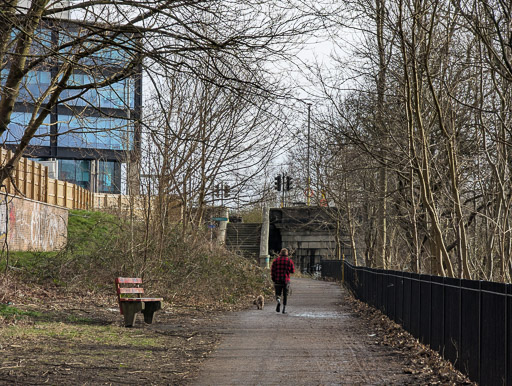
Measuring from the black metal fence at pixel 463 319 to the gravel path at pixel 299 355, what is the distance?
0.71 metres

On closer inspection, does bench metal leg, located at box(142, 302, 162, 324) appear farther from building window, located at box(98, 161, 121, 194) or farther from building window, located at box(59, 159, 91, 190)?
building window, located at box(59, 159, 91, 190)

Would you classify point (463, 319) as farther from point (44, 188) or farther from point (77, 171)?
point (77, 171)

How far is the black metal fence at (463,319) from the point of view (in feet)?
24.4

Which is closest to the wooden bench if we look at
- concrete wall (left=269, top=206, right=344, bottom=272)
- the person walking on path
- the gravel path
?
the gravel path

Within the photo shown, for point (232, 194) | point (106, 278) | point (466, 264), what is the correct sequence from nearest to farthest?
point (466, 264) < point (106, 278) < point (232, 194)

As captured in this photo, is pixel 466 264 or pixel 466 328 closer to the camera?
pixel 466 328

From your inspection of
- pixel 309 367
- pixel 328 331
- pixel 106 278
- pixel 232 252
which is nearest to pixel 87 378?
pixel 309 367

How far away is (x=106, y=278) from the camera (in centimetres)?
1984

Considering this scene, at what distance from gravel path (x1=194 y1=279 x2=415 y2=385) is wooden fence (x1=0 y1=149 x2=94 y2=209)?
13408 mm

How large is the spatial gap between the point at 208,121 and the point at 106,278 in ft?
20.7

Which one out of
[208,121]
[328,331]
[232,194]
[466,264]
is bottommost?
[328,331]

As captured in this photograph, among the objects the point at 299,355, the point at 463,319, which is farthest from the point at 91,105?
the point at 463,319

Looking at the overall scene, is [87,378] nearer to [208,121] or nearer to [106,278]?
[106,278]

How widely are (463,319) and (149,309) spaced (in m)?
7.29
